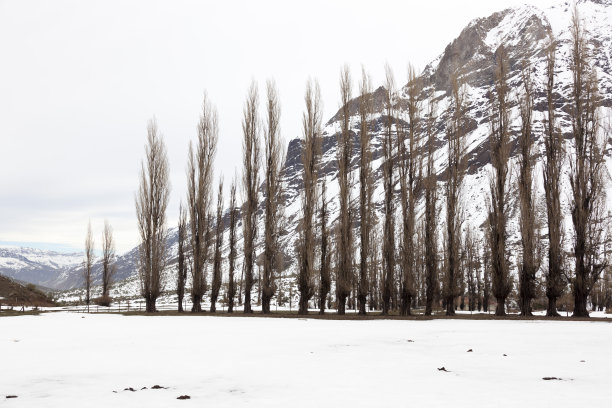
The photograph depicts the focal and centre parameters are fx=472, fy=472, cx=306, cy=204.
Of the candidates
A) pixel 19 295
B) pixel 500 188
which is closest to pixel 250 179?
pixel 500 188

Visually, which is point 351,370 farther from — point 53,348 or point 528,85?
point 528,85

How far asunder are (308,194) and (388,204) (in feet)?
17.9

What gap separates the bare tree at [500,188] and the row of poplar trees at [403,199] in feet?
0.24

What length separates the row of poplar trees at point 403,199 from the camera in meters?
28.9

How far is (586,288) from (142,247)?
29906mm

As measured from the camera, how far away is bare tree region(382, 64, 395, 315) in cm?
3072

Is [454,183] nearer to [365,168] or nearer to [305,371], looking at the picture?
[365,168]

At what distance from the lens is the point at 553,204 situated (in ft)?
97.0

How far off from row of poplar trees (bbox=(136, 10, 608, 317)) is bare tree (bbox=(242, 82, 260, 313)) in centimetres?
8

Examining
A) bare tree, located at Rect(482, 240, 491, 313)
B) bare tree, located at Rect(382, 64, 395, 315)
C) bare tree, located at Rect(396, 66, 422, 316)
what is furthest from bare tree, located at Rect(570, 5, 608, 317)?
bare tree, located at Rect(382, 64, 395, 315)

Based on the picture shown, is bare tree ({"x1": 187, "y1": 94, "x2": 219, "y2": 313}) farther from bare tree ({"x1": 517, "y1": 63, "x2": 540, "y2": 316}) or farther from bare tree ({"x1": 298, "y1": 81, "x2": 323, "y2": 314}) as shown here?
bare tree ({"x1": 517, "y1": 63, "x2": 540, "y2": 316})

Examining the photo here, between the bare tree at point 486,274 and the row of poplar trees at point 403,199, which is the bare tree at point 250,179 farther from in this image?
the bare tree at point 486,274

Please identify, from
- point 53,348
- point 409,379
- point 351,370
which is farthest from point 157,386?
point 53,348

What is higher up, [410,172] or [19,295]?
[410,172]
